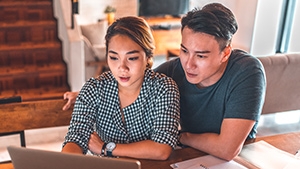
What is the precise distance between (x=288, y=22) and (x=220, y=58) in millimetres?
2470

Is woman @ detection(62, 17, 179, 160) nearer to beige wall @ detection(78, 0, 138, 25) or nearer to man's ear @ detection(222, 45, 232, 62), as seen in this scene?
man's ear @ detection(222, 45, 232, 62)

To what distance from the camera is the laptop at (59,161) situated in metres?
0.92

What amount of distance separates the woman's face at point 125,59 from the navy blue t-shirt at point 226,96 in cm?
28

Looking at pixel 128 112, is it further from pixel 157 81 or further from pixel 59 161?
pixel 59 161

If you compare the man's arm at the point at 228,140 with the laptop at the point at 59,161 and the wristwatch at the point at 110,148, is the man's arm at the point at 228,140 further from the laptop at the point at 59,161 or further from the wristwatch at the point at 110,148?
the laptop at the point at 59,161

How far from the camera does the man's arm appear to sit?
1.38 meters

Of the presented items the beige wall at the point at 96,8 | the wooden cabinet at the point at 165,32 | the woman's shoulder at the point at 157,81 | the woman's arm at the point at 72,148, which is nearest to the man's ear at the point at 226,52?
the woman's shoulder at the point at 157,81

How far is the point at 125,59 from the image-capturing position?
55.3 inches

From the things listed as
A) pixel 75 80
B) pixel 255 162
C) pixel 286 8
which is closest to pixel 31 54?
pixel 75 80

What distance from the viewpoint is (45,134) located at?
3.39 meters

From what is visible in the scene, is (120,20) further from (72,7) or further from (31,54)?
(31,54)

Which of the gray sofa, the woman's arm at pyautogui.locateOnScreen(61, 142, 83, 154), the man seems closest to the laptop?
the woman's arm at pyautogui.locateOnScreen(61, 142, 83, 154)

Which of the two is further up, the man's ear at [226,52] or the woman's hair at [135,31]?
the woman's hair at [135,31]

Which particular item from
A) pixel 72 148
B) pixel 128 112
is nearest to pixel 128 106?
pixel 128 112
